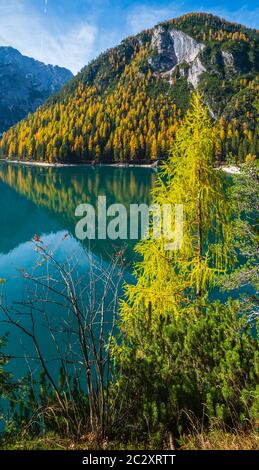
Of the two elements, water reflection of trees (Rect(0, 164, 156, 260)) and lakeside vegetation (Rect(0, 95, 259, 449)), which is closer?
lakeside vegetation (Rect(0, 95, 259, 449))

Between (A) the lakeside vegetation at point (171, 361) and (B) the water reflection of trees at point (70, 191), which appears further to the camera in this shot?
(B) the water reflection of trees at point (70, 191)

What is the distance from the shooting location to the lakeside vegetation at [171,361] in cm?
548

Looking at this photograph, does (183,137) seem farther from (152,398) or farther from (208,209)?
(152,398)

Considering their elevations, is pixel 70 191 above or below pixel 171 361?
above

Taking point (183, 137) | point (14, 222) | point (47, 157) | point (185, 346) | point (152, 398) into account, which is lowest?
point (152, 398)

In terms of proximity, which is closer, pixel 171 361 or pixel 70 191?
pixel 171 361

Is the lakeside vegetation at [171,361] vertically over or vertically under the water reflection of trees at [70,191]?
under

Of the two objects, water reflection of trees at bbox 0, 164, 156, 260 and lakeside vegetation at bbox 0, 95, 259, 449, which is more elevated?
water reflection of trees at bbox 0, 164, 156, 260

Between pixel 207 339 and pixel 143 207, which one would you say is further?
pixel 143 207

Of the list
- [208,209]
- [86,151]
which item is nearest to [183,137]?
[208,209]

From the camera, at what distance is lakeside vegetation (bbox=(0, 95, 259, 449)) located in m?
5.48

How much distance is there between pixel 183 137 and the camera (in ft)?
37.8

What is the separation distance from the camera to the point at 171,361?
8180 millimetres
